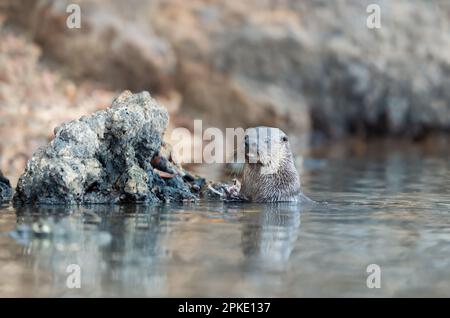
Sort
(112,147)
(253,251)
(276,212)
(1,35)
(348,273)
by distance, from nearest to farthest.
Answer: (348,273) → (253,251) → (276,212) → (112,147) → (1,35)

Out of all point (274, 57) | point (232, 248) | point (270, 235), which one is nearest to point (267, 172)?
point (270, 235)

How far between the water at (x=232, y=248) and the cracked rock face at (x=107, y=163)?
0.26 metres

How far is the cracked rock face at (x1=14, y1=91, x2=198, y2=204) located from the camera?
5707 mm

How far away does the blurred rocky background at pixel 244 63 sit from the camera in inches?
544

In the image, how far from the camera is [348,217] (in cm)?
546

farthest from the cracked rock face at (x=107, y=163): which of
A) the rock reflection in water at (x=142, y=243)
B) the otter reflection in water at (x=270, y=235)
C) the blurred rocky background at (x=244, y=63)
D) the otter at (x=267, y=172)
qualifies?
the blurred rocky background at (x=244, y=63)

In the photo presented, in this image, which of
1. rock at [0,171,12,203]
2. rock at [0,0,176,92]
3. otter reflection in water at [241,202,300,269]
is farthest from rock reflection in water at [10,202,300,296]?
rock at [0,0,176,92]

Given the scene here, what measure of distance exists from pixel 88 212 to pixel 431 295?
2664mm

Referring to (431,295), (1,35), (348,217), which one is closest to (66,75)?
(1,35)

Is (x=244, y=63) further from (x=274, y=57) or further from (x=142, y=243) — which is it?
(x=142, y=243)

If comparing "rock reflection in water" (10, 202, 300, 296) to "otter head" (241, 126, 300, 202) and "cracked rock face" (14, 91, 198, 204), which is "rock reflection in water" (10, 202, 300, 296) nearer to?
"cracked rock face" (14, 91, 198, 204)

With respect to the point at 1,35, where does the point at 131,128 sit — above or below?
below

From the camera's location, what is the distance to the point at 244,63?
16406 mm
